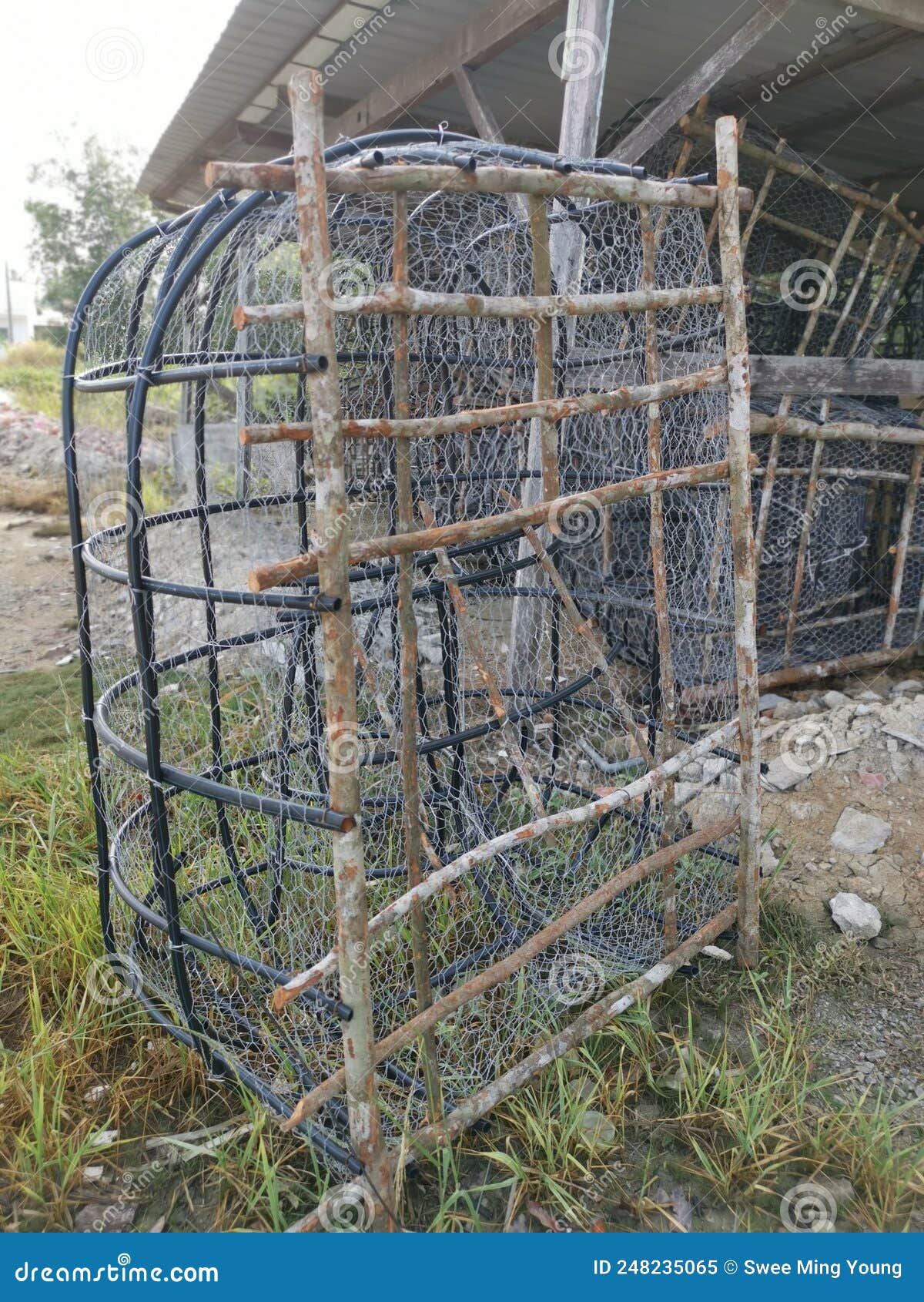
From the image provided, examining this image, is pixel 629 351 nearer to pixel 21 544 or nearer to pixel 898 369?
pixel 898 369

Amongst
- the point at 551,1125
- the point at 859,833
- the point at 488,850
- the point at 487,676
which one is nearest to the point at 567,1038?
the point at 551,1125

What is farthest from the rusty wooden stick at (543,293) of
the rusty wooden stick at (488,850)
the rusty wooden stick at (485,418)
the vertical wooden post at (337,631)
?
the rusty wooden stick at (488,850)

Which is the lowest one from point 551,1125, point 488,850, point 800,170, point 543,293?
point 551,1125

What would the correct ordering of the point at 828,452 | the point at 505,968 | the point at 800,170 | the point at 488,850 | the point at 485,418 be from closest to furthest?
1. the point at 485,418
2. the point at 488,850
3. the point at 505,968
4. the point at 800,170
5. the point at 828,452

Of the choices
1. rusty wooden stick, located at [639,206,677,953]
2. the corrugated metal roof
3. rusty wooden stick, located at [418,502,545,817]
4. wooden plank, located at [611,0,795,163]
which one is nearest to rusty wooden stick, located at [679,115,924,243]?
the corrugated metal roof

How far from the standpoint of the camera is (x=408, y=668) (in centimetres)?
203

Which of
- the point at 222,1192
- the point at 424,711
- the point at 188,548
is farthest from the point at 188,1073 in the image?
the point at 188,548

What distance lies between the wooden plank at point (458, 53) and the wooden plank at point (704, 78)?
0.60 m

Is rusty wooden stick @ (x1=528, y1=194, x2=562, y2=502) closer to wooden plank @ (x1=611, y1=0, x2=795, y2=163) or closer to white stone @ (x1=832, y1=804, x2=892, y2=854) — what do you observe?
white stone @ (x1=832, y1=804, x2=892, y2=854)

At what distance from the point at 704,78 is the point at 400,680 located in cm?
333

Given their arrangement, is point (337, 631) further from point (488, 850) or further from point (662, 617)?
point (662, 617)

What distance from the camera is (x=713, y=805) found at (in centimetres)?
388

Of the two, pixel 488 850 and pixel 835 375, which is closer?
pixel 488 850

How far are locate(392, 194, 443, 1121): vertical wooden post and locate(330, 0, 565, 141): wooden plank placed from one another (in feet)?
9.20
